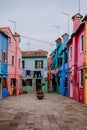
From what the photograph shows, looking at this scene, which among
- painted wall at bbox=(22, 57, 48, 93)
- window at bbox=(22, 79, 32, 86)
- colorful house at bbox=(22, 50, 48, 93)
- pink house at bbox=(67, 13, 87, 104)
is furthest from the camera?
window at bbox=(22, 79, 32, 86)

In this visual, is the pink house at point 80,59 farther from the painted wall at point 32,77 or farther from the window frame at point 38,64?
the window frame at point 38,64

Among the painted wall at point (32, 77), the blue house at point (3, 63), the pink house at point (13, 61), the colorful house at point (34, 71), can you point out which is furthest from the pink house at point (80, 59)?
the painted wall at point (32, 77)

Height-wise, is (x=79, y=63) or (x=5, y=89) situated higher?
(x=79, y=63)

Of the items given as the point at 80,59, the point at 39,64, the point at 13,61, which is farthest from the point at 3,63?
the point at 39,64

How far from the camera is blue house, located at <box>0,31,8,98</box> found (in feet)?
97.2

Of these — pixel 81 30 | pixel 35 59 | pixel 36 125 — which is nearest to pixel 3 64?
pixel 81 30

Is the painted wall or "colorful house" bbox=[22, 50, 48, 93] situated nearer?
"colorful house" bbox=[22, 50, 48, 93]

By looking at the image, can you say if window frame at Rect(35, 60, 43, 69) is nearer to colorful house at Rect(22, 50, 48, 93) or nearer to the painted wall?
colorful house at Rect(22, 50, 48, 93)

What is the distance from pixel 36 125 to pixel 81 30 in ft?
42.9

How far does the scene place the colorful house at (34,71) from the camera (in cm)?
4463

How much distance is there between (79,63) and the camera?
79.4ft

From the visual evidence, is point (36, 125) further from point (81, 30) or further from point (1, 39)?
point (1, 39)

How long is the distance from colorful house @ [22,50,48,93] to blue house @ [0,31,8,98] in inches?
483

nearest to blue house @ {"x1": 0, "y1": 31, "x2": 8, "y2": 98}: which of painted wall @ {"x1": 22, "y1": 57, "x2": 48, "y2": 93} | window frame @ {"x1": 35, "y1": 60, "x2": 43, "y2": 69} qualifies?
painted wall @ {"x1": 22, "y1": 57, "x2": 48, "y2": 93}
